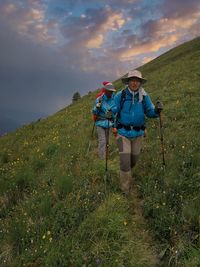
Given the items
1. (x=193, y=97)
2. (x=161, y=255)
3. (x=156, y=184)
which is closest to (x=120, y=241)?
(x=161, y=255)

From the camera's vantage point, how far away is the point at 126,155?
835cm

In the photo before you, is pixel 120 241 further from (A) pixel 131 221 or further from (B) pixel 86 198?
(B) pixel 86 198

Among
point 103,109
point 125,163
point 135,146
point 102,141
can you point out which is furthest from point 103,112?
point 125,163

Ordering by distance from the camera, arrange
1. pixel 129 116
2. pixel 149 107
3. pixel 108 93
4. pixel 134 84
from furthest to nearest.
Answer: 1. pixel 108 93
2. pixel 149 107
3. pixel 129 116
4. pixel 134 84

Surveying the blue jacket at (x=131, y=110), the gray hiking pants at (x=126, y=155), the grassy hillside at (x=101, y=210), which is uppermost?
the blue jacket at (x=131, y=110)

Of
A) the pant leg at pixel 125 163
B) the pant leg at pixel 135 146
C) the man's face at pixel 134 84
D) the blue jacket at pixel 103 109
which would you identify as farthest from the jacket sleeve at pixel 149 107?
the blue jacket at pixel 103 109

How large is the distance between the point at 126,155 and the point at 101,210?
1805mm

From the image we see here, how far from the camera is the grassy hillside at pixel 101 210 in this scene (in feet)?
20.2

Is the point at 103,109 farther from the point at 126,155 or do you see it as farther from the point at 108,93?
the point at 126,155

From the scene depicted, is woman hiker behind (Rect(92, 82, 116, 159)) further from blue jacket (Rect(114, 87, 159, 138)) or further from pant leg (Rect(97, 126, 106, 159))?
blue jacket (Rect(114, 87, 159, 138))

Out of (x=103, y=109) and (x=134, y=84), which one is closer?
(x=134, y=84)

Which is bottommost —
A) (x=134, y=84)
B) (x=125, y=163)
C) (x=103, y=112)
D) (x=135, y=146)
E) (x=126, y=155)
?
(x=125, y=163)

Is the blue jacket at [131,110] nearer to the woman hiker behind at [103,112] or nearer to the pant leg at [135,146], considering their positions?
the pant leg at [135,146]

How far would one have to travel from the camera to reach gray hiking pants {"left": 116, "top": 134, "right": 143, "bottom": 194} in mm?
8270
